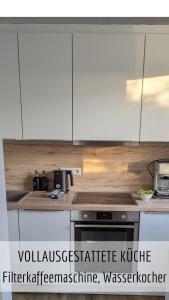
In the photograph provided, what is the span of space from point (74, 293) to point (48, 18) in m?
2.19

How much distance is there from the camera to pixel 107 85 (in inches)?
74.6

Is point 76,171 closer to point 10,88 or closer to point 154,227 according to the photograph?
point 154,227

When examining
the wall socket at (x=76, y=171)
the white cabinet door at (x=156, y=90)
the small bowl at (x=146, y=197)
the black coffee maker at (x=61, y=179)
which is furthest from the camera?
the wall socket at (x=76, y=171)

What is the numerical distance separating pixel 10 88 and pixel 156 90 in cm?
120

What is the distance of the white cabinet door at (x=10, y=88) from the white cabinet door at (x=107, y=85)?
478mm

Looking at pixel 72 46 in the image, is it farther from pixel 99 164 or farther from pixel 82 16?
pixel 82 16

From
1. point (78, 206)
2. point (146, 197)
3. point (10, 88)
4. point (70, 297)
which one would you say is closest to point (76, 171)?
point (78, 206)

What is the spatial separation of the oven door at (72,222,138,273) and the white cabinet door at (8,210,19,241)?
0.48 meters

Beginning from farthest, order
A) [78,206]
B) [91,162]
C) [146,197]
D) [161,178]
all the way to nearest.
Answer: [91,162], [161,178], [146,197], [78,206]

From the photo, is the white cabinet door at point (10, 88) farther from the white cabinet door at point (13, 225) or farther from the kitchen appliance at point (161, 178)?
the kitchen appliance at point (161, 178)

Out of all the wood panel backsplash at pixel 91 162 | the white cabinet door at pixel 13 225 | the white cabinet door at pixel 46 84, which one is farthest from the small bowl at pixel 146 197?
the white cabinet door at pixel 13 225

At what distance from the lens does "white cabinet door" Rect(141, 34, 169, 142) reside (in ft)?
6.04

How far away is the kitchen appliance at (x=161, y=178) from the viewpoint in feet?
6.84

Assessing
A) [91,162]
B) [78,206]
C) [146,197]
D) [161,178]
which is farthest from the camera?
[91,162]
